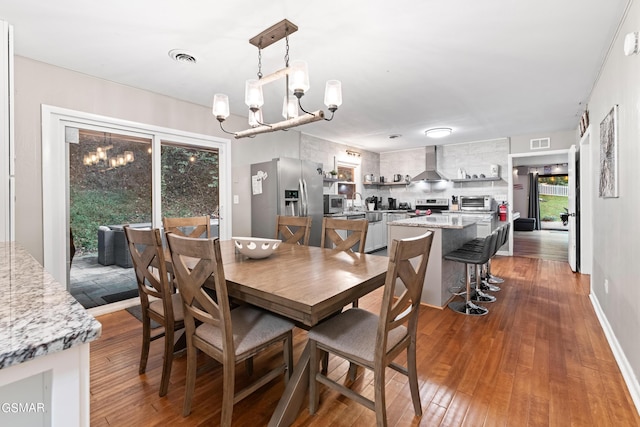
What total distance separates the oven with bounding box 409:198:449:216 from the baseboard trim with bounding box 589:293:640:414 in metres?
3.93

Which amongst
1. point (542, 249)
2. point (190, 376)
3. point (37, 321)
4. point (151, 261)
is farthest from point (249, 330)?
point (542, 249)

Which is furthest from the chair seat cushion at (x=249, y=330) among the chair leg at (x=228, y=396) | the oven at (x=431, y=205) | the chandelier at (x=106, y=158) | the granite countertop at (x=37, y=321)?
the oven at (x=431, y=205)

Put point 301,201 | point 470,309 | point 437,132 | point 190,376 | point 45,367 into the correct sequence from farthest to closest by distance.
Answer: point 437,132
point 301,201
point 470,309
point 190,376
point 45,367

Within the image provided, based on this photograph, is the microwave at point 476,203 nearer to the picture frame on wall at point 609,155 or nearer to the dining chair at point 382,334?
the picture frame on wall at point 609,155

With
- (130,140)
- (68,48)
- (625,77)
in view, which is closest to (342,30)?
(625,77)

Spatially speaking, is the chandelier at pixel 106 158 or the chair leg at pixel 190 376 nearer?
the chair leg at pixel 190 376

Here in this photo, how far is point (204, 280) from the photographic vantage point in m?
1.43

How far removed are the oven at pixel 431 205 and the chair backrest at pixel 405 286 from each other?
5.19m

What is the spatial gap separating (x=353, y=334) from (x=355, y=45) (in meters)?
2.21

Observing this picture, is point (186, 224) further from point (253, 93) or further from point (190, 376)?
point (190, 376)

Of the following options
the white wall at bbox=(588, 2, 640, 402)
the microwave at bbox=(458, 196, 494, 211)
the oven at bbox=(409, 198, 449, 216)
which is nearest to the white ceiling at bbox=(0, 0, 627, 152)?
the white wall at bbox=(588, 2, 640, 402)

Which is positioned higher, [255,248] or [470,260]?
[255,248]

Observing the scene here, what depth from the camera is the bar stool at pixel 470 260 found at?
2.90 metres

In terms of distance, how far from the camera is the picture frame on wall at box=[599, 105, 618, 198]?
87.7 inches
